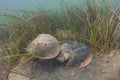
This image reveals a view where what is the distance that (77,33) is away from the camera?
4500 mm

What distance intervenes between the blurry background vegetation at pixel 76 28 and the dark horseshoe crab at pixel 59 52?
0.20 meters

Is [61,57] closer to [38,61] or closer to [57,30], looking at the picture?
[38,61]

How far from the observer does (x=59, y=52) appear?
13.0 ft

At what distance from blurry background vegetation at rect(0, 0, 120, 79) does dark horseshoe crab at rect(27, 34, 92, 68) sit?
7.9 inches

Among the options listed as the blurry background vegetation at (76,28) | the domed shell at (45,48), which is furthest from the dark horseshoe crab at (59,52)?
the blurry background vegetation at (76,28)

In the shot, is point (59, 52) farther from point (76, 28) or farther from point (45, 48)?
point (76, 28)

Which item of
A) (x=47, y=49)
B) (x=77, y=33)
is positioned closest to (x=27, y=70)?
(x=47, y=49)

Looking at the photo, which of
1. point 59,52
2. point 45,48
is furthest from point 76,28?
point 45,48

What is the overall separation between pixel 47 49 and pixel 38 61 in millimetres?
263

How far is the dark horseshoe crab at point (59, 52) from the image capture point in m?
3.86

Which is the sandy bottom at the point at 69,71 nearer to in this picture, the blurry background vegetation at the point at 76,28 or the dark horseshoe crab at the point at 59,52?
the dark horseshoe crab at the point at 59,52

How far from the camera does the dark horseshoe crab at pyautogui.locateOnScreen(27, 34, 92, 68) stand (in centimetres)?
386

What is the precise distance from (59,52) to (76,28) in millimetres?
829

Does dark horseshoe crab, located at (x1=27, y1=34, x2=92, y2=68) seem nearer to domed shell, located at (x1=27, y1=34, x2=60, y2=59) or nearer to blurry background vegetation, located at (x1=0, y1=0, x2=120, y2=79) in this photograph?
domed shell, located at (x1=27, y1=34, x2=60, y2=59)
